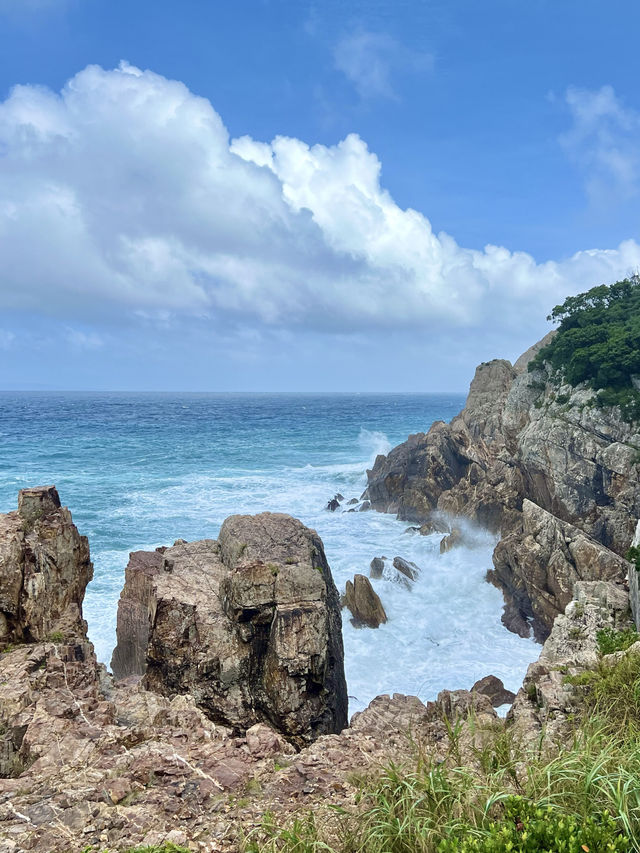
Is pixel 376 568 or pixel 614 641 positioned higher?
pixel 614 641

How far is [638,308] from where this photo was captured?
40.9m

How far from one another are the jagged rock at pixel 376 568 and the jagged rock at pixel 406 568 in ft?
3.13

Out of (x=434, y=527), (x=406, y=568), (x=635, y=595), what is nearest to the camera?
Result: (x=635, y=595)

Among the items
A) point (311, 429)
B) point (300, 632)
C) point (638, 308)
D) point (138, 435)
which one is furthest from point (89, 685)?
point (311, 429)

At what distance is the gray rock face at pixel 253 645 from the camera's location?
40.9ft

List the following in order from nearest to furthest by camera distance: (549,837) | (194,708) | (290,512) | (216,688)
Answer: (549,837) → (194,708) → (216,688) → (290,512)

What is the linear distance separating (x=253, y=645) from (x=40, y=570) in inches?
225

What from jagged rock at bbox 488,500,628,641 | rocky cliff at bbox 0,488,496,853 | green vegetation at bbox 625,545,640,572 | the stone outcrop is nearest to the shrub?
the stone outcrop

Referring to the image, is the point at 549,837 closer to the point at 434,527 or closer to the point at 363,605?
the point at 363,605

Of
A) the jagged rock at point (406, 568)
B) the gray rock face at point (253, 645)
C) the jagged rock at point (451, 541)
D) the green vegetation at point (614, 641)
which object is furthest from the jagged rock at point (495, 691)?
the jagged rock at point (451, 541)

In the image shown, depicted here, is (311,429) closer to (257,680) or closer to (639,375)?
(639,375)

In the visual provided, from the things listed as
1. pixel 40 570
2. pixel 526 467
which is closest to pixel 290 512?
pixel 526 467

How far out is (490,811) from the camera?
15.9 feet

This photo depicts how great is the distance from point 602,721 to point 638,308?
43.5 metres
